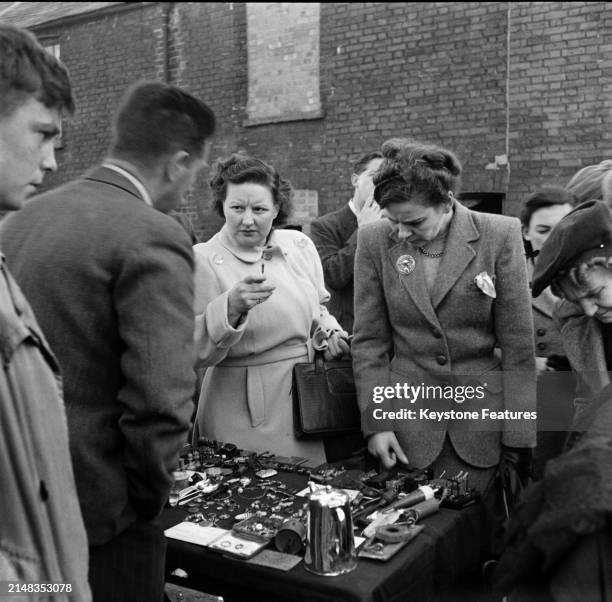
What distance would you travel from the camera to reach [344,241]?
413 centimetres

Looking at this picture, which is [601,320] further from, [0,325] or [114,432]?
[0,325]

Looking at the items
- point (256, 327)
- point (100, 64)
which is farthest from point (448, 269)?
point (100, 64)

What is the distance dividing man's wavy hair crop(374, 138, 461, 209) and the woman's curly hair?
2.21 feet

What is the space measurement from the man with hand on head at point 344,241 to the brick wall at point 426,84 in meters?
2.93

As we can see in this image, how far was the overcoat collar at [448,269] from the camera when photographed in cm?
244

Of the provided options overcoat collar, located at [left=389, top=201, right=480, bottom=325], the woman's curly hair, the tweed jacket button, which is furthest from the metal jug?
the woman's curly hair

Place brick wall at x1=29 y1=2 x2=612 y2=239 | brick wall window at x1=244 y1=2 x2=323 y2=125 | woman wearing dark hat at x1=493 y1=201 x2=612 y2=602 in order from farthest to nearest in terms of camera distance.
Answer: brick wall window at x1=244 y1=2 x2=323 y2=125, brick wall at x1=29 y1=2 x2=612 y2=239, woman wearing dark hat at x1=493 y1=201 x2=612 y2=602

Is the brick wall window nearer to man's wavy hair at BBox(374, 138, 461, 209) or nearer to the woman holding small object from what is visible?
the woman holding small object

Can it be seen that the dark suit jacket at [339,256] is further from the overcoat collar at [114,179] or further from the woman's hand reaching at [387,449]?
the overcoat collar at [114,179]

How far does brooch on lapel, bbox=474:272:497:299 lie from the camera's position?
239 centimetres

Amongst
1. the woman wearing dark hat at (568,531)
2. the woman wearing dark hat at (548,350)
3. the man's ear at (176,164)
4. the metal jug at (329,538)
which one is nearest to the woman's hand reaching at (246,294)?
the man's ear at (176,164)

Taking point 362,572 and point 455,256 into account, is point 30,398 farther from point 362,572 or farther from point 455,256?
point 455,256

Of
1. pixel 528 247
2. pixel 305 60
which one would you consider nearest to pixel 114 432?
pixel 528 247

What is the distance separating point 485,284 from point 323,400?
33.2 inches
